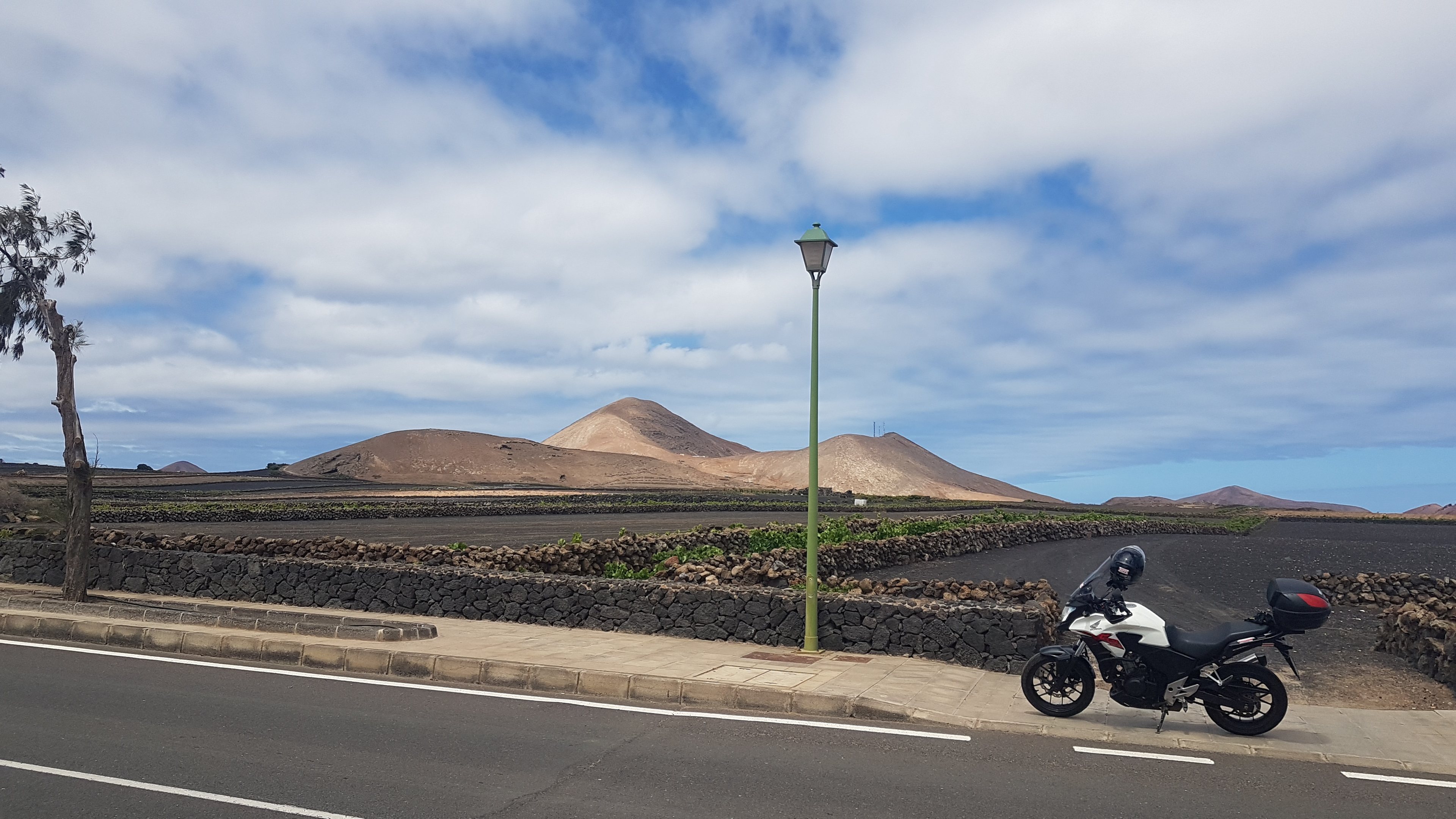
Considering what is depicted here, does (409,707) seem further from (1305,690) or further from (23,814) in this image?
(1305,690)

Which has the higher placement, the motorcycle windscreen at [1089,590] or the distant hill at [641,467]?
the distant hill at [641,467]

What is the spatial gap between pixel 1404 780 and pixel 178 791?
353 inches

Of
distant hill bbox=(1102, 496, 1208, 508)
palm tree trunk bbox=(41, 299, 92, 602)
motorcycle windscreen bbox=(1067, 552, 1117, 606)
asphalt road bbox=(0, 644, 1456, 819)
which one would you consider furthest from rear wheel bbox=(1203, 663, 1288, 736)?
distant hill bbox=(1102, 496, 1208, 508)

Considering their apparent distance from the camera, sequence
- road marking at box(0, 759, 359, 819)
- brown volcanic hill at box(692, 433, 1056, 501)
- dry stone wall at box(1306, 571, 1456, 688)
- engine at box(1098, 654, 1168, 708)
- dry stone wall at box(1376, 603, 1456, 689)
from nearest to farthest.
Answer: road marking at box(0, 759, 359, 819) → engine at box(1098, 654, 1168, 708) → dry stone wall at box(1376, 603, 1456, 689) → dry stone wall at box(1306, 571, 1456, 688) → brown volcanic hill at box(692, 433, 1056, 501)

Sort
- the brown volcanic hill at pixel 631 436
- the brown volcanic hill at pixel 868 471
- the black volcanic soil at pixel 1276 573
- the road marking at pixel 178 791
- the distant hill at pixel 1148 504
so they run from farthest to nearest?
the brown volcanic hill at pixel 631 436
the brown volcanic hill at pixel 868 471
the distant hill at pixel 1148 504
the black volcanic soil at pixel 1276 573
the road marking at pixel 178 791

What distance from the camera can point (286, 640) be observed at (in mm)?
12242

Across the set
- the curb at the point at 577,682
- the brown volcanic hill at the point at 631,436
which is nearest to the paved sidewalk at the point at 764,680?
the curb at the point at 577,682

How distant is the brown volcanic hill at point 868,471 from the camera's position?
142 m

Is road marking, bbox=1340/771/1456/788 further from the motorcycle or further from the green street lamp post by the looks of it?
Answer: the green street lamp post

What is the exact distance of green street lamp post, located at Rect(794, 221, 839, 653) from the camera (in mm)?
12797

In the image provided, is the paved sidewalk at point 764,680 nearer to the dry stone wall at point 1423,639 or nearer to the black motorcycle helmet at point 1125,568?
the black motorcycle helmet at point 1125,568

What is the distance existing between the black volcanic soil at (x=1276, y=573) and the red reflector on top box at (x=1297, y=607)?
11.1ft

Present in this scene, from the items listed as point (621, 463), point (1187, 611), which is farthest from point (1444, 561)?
point (621, 463)

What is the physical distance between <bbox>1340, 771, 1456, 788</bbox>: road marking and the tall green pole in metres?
6.24
